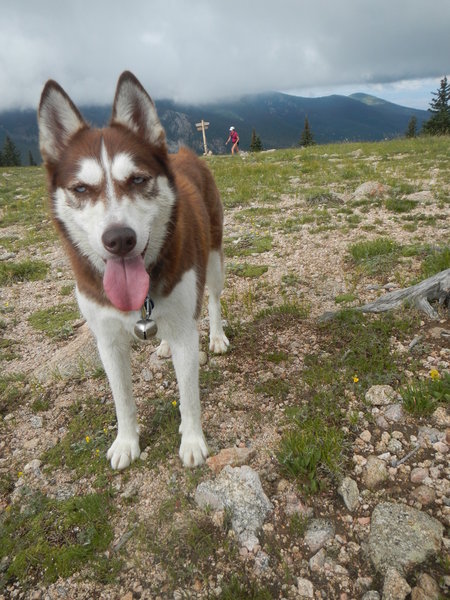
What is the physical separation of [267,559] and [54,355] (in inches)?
136

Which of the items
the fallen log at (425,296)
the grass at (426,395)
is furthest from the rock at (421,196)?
the grass at (426,395)

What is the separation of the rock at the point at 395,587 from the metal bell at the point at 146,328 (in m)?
2.06

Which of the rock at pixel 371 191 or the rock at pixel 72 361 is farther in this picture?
the rock at pixel 371 191

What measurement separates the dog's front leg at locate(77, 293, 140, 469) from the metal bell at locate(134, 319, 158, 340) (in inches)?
6.6

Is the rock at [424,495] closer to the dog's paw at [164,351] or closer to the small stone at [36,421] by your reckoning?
the dog's paw at [164,351]

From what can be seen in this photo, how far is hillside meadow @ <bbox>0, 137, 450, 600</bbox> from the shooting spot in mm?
2359

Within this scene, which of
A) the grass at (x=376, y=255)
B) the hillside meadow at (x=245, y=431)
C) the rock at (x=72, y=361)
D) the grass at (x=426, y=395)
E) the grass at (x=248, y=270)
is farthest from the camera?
the grass at (x=248, y=270)

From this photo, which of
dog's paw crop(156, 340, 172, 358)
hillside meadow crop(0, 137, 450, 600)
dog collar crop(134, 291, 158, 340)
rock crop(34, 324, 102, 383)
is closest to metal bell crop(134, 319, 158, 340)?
dog collar crop(134, 291, 158, 340)

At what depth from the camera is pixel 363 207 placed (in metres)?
8.44

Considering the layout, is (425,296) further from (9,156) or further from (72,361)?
(9,156)

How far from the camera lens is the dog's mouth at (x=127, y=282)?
2.57 m

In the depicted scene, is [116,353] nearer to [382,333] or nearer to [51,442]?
[51,442]

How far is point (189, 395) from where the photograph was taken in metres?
3.12

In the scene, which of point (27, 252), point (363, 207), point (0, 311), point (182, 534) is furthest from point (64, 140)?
point (363, 207)
